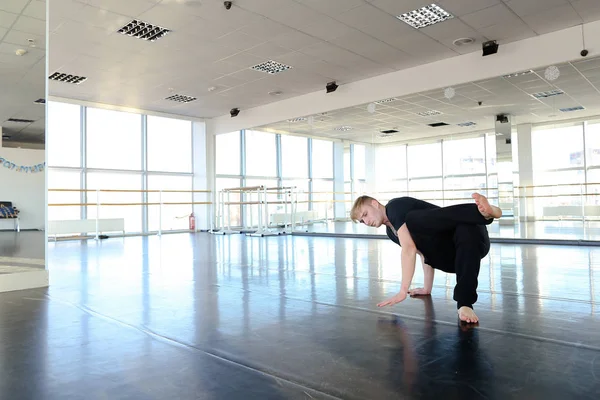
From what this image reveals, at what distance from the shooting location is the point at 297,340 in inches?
66.9

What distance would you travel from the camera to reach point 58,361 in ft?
4.95

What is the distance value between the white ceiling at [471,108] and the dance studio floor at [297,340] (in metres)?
5.09

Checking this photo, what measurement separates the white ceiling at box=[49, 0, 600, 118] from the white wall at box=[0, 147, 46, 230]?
96.2 inches

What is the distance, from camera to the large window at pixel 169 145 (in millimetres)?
11281

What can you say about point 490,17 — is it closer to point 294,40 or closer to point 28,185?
point 294,40

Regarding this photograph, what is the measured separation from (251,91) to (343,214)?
3.65m

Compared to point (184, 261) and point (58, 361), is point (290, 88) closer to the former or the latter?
point (184, 261)

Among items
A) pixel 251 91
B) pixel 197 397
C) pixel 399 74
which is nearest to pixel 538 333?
pixel 197 397

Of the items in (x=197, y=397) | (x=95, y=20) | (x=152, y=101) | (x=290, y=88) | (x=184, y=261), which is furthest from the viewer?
(x=152, y=101)

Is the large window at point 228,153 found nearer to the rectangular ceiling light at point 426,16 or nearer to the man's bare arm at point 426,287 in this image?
the rectangular ceiling light at point 426,16

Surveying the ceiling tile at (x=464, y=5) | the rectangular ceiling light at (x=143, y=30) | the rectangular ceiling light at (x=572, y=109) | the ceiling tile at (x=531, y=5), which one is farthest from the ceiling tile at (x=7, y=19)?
the rectangular ceiling light at (x=572, y=109)

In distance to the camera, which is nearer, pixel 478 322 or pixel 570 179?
pixel 478 322

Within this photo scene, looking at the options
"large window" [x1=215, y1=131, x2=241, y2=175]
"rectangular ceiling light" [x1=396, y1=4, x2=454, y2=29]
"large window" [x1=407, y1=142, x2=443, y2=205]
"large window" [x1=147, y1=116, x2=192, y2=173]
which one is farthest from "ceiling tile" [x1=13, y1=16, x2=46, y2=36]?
"large window" [x1=215, y1=131, x2=241, y2=175]

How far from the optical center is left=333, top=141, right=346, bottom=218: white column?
990 cm
